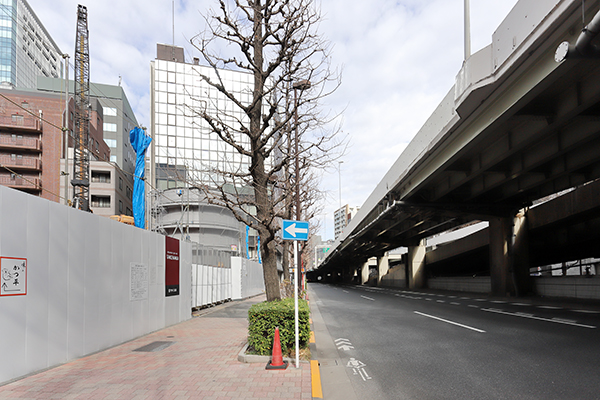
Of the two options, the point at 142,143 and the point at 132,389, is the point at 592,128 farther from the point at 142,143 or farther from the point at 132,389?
the point at 142,143

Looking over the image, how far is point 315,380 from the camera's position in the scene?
6480 millimetres

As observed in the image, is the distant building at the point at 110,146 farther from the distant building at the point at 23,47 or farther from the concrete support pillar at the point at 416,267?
the concrete support pillar at the point at 416,267

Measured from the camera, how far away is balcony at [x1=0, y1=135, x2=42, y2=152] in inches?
2148

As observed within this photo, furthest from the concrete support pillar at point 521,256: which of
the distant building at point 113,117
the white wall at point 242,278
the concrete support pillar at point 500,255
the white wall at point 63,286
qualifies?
the distant building at point 113,117

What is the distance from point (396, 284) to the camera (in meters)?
52.4

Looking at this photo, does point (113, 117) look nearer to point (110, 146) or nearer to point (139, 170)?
point (110, 146)

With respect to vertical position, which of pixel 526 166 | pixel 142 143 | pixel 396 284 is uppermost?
pixel 142 143

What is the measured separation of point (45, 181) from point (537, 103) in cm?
6055

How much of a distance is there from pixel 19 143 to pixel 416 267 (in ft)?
171

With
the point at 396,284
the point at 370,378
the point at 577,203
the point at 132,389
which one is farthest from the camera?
the point at 396,284

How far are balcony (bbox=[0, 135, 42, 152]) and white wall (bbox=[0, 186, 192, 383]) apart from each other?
176 ft

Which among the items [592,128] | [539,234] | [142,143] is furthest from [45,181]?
[592,128]

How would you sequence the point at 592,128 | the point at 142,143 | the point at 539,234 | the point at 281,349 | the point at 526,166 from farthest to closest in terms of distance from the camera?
1. the point at 539,234
2. the point at 142,143
3. the point at 526,166
4. the point at 592,128
5. the point at 281,349

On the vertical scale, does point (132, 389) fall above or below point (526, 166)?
below
